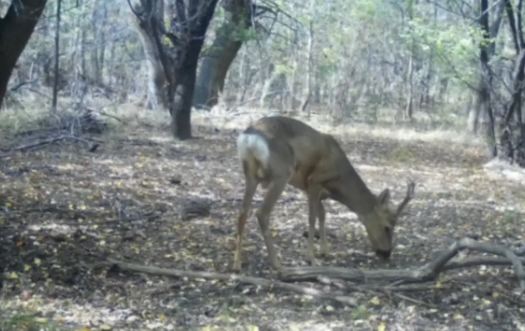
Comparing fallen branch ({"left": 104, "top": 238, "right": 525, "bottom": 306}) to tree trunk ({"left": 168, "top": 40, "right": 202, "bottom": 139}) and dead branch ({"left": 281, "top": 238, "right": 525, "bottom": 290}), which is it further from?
tree trunk ({"left": 168, "top": 40, "right": 202, "bottom": 139})

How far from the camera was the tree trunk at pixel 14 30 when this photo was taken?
21.8ft

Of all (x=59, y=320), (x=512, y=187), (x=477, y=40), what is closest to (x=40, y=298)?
(x=59, y=320)

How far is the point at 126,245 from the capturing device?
7449 millimetres

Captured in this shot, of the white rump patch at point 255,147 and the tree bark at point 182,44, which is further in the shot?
the tree bark at point 182,44

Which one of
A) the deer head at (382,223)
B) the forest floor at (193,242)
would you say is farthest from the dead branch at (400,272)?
the deer head at (382,223)

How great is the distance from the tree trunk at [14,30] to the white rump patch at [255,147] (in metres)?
1.95

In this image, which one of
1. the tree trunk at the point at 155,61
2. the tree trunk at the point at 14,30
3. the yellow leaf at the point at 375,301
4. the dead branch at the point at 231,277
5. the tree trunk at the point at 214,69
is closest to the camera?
the yellow leaf at the point at 375,301

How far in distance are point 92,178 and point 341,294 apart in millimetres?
5588

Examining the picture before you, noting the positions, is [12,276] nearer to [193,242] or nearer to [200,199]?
[193,242]

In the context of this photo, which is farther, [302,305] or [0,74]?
[0,74]

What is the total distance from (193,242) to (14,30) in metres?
2.55

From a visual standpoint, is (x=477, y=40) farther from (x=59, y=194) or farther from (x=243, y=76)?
(x=243, y=76)

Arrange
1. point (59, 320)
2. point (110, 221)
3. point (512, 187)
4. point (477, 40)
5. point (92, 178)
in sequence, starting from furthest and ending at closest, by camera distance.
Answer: point (477, 40)
point (512, 187)
point (92, 178)
point (110, 221)
point (59, 320)

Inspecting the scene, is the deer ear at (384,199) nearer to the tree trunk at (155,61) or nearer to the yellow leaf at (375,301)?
the yellow leaf at (375,301)
